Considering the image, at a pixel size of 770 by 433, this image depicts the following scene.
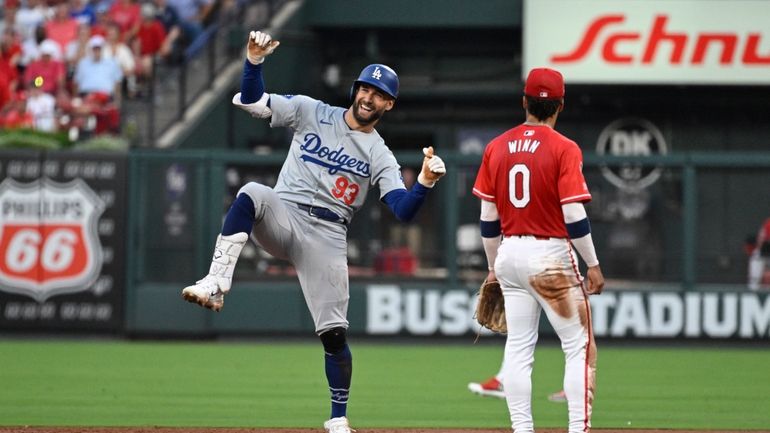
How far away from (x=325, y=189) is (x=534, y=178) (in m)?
1.48

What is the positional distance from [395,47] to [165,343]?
7.16m

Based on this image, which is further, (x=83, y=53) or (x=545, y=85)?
(x=83, y=53)

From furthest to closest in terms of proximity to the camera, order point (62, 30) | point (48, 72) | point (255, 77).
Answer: point (62, 30) → point (48, 72) → point (255, 77)

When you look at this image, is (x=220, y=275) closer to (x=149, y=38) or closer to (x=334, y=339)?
(x=334, y=339)

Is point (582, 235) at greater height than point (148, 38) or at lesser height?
lesser

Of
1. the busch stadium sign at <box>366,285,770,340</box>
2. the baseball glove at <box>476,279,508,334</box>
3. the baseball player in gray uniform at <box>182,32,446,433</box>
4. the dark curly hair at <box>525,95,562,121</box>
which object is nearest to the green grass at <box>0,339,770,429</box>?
the busch stadium sign at <box>366,285,770,340</box>

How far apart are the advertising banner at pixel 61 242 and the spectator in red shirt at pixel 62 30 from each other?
3980 millimetres

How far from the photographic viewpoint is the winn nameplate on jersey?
16422 millimetres

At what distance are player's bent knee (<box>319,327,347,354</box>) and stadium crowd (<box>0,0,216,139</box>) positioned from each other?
9738 mm

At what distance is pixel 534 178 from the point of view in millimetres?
7520

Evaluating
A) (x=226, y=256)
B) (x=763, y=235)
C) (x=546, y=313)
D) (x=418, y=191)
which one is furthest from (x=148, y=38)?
(x=546, y=313)

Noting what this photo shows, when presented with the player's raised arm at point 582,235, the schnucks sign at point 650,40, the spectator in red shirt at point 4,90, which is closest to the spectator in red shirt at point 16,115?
the spectator in red shirt at point 4,90

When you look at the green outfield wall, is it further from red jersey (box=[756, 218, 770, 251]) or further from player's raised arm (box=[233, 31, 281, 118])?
player's raised arm (box=[233, 31, 281, 118])

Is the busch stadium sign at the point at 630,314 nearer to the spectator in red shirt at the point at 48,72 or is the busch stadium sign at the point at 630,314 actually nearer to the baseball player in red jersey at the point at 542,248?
the spectator in red shirt at the point at 48,72
